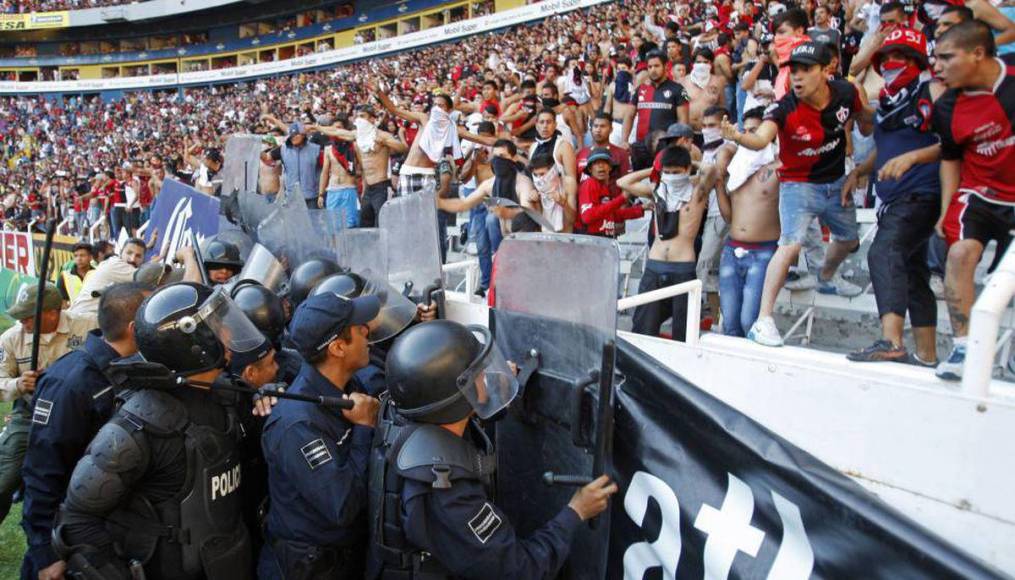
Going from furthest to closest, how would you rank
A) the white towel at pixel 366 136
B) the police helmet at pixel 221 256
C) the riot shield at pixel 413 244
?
the white towel at pixel 366 136 < the police helmet at pixel 221 256 < the riot shield at pixel 413 244

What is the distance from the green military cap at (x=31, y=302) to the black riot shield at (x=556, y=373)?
3.16m

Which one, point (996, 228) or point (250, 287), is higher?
point (996, 228)

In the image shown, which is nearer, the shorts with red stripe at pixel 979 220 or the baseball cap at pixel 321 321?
the baseball cap at pixel 321 321

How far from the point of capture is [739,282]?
417 centimetres

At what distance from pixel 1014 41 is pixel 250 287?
4399mm

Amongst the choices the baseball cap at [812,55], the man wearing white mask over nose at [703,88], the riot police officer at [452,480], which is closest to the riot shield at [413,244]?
the riot police officer at [452,480]

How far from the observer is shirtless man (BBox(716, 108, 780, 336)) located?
411cm

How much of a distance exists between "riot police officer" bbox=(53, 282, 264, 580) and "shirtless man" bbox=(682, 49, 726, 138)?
17.8 ft

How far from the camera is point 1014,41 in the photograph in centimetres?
402

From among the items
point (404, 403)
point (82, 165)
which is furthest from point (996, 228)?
point (82, 165)

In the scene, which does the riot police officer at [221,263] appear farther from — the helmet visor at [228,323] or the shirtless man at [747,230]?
the shirtless man at [747,230]

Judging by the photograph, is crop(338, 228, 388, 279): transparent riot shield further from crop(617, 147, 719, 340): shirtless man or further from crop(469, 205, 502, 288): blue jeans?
crop(469, 205, 502, 288): blue jeans

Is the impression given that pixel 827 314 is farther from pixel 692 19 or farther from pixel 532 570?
pixel 692 19

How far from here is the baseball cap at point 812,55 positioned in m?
3.44
